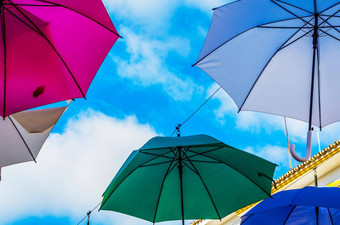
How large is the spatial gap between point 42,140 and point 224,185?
221 cm

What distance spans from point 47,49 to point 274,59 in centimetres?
280

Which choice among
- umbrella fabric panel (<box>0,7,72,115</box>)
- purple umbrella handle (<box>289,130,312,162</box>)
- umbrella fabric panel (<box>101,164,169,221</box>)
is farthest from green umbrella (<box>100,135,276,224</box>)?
umbrella fabric panel (<box>0,7,72,115</box>)

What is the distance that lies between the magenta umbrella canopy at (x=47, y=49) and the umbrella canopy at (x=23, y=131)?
40.6 inches

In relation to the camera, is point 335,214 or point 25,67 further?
point 335,214

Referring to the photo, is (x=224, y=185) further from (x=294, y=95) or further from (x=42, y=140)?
(x=42, y=140)

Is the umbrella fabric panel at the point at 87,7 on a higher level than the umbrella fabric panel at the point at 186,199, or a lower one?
higher

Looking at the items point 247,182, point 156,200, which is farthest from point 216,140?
point 156,200

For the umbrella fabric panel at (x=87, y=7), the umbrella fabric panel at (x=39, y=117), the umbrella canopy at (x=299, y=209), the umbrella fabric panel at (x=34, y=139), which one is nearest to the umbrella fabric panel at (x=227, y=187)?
the umbrella canopy at (x=299, y=209)

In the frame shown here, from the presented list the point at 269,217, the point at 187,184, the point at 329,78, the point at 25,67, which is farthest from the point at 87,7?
the point at 269,217

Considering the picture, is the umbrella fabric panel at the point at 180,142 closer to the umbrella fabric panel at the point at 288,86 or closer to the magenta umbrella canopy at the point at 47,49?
the magenta umbrella canopy at the point at 47,49

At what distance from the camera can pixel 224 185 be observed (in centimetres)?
580

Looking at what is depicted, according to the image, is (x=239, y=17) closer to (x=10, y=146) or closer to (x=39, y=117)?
(x=39, y=117)

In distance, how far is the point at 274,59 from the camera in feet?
20.0

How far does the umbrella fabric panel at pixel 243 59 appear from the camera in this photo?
5.99 m
